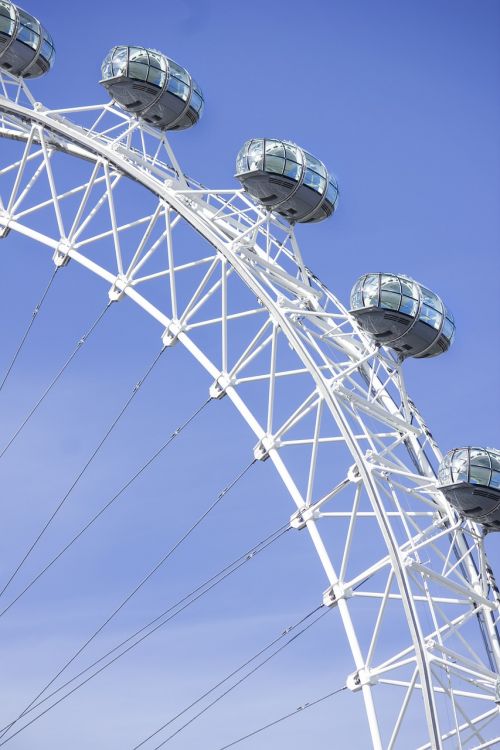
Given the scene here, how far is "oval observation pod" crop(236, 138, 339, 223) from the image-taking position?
125 ft

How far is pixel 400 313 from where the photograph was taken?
3759cm

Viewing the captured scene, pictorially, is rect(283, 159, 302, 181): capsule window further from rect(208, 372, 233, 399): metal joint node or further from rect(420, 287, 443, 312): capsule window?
rect(208, 372, 233, 399): metal joint node

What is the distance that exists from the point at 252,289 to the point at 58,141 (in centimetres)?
895

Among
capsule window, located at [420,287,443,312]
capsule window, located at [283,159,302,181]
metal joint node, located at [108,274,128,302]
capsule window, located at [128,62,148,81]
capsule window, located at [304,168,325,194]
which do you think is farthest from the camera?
metal joint node, located at [108,274,128,302]

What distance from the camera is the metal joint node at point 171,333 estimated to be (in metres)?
39.2

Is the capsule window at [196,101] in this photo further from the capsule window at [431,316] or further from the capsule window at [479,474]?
the capsule window at [479,474]

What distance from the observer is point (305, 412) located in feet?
123

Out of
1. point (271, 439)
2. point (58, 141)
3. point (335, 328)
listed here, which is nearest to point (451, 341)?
point (335, 328)

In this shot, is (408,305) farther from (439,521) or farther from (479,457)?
(439,521)

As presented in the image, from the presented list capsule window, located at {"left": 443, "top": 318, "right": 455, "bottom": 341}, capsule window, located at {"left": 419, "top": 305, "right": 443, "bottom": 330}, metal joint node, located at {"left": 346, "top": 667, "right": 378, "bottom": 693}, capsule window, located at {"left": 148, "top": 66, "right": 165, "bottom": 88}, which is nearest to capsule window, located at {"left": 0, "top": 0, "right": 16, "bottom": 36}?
capsule window, located at {"left": 148, "top": 66, "right": 165, "bottom": 88}

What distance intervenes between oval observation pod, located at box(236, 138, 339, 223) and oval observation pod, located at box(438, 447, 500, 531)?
764cm

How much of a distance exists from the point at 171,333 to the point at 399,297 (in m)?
6.06

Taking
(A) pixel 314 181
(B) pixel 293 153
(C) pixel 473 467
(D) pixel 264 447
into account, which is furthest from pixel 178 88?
(C) pixel 473 467

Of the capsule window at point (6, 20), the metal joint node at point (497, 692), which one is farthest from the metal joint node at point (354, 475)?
the capsule window at point (6, 20)
